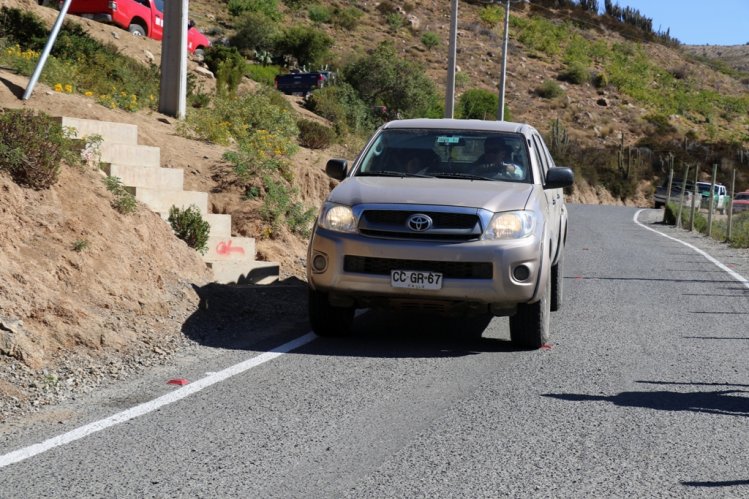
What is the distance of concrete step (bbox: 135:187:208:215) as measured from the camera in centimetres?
1142

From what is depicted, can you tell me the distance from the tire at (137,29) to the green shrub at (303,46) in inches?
1120

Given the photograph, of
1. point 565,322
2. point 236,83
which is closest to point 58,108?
point 565,322

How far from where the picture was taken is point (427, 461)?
5379 mm

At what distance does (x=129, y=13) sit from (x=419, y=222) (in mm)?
23162

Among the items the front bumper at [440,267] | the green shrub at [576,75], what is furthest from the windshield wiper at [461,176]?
the green shrub at [576,75]

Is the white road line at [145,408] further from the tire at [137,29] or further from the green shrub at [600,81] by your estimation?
the green shrub at [600,81]

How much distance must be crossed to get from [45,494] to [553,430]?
2.83 m

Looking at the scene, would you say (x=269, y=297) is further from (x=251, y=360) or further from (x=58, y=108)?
(x=58, y=108)

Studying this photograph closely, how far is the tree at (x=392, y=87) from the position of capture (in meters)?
46.3

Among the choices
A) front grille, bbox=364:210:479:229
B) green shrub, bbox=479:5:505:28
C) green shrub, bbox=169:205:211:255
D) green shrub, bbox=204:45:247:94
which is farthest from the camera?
green shrub, bbox=479:5:505:28

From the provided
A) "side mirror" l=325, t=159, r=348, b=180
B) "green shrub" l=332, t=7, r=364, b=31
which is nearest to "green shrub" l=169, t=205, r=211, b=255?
"side mirror" l=325, t=159, r=348, b=180

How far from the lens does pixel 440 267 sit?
26.8 feet

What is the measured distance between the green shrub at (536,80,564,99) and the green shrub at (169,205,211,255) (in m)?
63.2

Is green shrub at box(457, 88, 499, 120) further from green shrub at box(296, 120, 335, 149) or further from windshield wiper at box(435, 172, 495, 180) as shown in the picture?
windshield wiper at box(435, 172, 495, 180)
